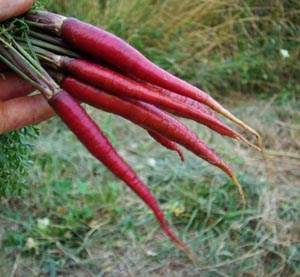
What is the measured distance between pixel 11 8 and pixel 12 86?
131mm

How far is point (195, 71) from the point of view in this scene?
2.95 m

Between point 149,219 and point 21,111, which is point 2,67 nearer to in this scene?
point 21,111

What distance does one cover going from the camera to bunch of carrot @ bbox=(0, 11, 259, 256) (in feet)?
2.96

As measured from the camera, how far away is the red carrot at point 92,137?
2.92ft

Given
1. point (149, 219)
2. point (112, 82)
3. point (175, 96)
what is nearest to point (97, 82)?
point (112, 82)

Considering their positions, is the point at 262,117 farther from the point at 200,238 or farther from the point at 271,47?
the point at 200,238

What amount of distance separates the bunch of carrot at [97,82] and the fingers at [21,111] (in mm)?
74

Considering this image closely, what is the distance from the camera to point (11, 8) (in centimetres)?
92

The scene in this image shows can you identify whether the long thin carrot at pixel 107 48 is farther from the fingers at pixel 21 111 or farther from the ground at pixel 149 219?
the ground at pixel 149 219

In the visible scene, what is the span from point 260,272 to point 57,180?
72 centimetres

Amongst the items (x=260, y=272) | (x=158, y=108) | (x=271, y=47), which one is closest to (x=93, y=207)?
(x=260, y=272)

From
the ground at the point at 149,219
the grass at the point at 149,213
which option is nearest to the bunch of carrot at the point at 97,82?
the grass at the point at 149,213

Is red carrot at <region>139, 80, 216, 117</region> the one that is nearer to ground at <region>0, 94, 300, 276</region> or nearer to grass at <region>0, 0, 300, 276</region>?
grass at <region>0, 0, 300, 276</region>

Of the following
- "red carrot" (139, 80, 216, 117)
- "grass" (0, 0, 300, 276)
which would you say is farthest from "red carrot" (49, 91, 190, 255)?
"grass" (0, 0, 300, 276)
